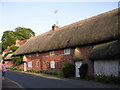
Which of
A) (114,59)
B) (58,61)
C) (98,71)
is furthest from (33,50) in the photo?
(114,59)

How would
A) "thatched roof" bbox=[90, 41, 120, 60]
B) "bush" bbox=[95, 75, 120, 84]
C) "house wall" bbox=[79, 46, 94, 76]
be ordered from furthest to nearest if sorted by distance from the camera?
"house wall" bbox=[79, 46, 94, 76] → "thatched roof" bbox=[90, 41, 120, 60] → "bush" bbox=[95, 75, 120, 84]

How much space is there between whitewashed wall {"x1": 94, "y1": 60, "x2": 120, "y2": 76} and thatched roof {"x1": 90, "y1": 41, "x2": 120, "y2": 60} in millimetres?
571

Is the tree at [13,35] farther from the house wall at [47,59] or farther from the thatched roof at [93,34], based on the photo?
the thatched roof at [93,34]

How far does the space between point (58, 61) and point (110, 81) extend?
36.6 ft

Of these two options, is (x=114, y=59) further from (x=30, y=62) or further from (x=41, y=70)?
(x=30, y=62)

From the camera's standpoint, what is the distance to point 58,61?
23594mm

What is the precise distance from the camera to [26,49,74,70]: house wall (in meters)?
22.2

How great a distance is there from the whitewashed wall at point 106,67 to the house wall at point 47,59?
5.15 m

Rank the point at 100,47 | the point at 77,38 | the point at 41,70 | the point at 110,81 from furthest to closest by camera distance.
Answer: the point at 41,70, the point at 77,38, the point at 100,47, the point at 110,81

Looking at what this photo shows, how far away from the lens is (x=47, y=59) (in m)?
26.0

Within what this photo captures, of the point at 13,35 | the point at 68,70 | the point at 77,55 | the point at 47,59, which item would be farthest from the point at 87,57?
the point at 13,35

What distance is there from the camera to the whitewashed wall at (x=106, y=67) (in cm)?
1422

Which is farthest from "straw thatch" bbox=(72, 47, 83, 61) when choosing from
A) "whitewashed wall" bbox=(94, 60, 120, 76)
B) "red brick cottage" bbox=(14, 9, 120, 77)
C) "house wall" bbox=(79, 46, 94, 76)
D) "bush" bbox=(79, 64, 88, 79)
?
"whitewashed wall" bbox=(94, 60, 120, 76)

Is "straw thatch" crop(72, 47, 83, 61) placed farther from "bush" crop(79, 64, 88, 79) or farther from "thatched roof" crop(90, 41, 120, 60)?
"thatched roof" crop(90, 41, 120, 60)
